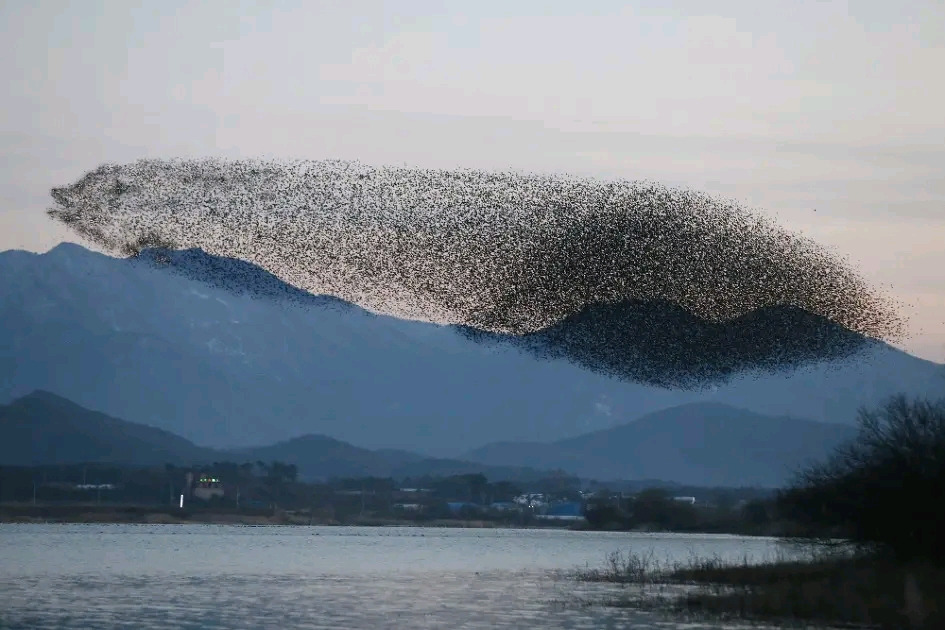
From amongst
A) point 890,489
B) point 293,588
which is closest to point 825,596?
point 890,489

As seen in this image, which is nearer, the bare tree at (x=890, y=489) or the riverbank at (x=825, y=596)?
the riverbank at (x=825, y=596)

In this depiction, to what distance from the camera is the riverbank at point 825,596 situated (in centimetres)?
4769

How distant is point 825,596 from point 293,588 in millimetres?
25346

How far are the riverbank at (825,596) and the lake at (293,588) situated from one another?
2.72m

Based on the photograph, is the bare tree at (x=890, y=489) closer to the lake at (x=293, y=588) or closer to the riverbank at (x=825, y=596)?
the riverbank at (x=825, y=596)

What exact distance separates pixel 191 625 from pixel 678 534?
486 feet

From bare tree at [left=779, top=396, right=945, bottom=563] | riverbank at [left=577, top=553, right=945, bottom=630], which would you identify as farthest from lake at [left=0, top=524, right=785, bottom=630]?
bare tree at [left=779, top=396, right=945, bottom=563]

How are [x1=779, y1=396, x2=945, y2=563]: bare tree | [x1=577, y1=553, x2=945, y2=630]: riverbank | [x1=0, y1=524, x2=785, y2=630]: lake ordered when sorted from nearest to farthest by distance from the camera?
[x1=577, y1=553, x2=945, y2=630]: riverbank, [x1=0, y1=524, x2=785, y2=630]: lake, [x1=779, y1=396, x2=945, y2=563]: bare tree

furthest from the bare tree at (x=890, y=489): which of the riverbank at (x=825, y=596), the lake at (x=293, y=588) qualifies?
the lake at (x=293, y=588)

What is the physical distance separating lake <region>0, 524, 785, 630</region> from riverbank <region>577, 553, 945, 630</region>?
2.72 meters

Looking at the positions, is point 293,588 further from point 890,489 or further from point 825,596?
point 890,489

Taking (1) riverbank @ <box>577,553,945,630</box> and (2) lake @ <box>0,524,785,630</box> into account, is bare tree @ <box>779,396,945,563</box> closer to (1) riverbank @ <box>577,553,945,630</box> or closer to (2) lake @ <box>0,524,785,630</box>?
(1) riverbank @ <box>577,553,945,630</box>

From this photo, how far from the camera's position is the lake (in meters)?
50.0

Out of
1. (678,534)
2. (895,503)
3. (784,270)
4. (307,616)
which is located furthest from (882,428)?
(678,534)
